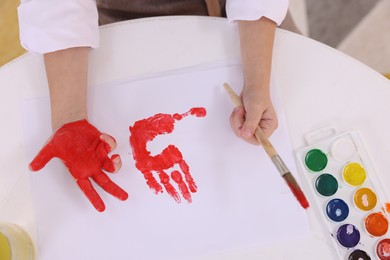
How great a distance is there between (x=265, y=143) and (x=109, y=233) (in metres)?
0.24

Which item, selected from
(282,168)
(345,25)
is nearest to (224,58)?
(282,168)

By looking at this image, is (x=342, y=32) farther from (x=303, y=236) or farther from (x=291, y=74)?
(x=303, y=236)

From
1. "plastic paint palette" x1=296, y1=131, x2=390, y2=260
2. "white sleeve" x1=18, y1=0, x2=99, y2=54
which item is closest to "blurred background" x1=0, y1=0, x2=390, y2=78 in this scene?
"white sleeve" x1=18, y1=0, x2=99, y2=54

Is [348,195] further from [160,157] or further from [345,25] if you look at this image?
[345,25]

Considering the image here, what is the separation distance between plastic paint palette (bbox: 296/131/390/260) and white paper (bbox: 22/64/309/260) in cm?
3

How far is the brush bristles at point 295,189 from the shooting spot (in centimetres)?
54

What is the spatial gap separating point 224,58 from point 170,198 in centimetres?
22

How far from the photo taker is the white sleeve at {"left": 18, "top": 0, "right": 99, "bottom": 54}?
654 mm

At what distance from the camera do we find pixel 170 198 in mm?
612

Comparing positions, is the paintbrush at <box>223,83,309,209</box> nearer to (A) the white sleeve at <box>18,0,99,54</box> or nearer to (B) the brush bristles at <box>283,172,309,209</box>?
(B) the brush bristles at <box>283,172,309,209</box>

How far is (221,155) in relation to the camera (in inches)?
24.6

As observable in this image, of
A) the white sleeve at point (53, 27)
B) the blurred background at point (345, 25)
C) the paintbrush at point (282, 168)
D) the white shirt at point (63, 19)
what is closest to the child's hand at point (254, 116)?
the paintbrush at point (282, 168)

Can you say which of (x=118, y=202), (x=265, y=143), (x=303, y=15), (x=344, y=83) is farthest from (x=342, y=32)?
(x=118, y=202)

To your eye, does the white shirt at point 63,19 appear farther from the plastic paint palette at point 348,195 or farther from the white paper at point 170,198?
the plastic paint palette at point 348,195
